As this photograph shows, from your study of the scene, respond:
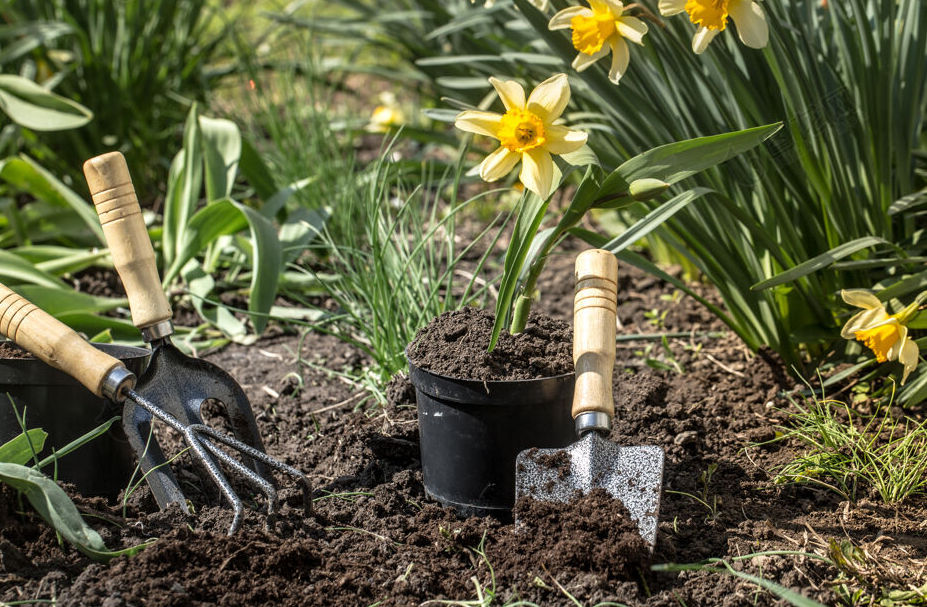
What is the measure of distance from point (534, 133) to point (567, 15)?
253 millimetres

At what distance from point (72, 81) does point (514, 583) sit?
2.63m

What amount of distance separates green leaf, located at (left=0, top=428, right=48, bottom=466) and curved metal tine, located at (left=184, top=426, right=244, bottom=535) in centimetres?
23

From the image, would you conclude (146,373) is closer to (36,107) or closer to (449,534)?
(449,534)

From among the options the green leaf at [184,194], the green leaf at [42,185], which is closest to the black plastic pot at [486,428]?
the green leaf at [184,194]

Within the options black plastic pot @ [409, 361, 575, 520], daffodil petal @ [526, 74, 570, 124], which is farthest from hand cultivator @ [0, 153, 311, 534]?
daffodil petal @ [526, 74, 570, 124]

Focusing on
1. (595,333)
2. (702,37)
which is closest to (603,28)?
(702,37)

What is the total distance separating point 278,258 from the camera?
2229mm

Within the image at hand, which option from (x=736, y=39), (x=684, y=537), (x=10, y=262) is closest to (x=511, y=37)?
(x=736, y=39)

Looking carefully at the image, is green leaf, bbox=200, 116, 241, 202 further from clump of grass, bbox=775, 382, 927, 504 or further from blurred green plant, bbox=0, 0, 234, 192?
clump of grass, bbox=775, 382, 927, 504

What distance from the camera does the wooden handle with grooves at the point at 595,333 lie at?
1.47m

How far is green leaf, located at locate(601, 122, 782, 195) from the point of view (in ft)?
4.99

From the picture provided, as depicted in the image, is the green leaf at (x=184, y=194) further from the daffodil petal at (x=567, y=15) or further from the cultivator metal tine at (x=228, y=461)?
the daffodil petal at (x=567, y=15)

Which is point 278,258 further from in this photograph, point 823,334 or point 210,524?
point 823,334

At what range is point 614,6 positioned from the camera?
1.49 meters
